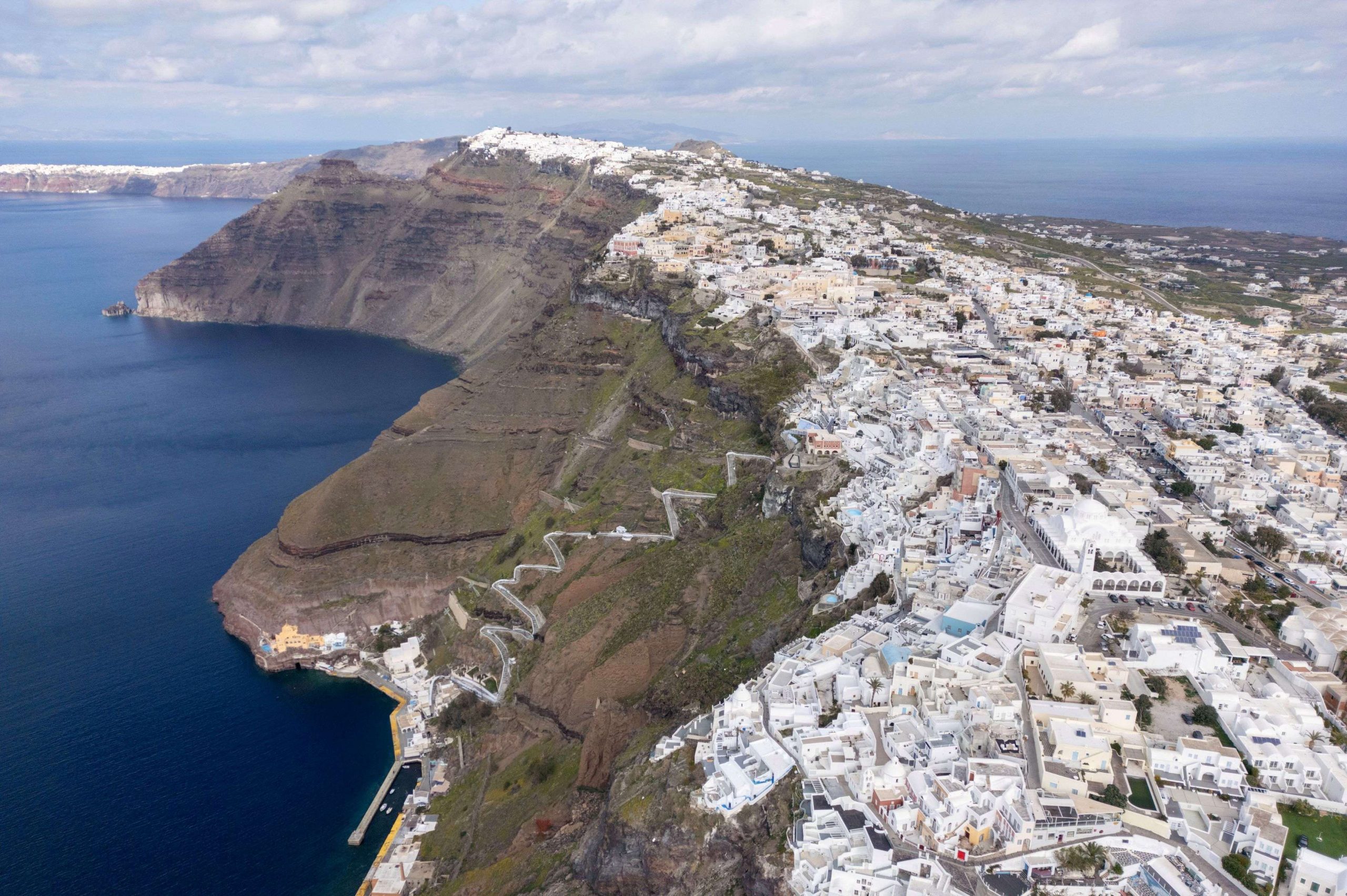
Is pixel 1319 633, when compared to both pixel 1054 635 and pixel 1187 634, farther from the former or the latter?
pixel 1054 635

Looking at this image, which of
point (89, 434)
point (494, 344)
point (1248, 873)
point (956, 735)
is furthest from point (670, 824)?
point (494, 344)

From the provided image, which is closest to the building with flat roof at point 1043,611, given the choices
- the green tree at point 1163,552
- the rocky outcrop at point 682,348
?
the green tree at point 1163,552

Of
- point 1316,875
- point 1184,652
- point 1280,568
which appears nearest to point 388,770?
point 1184,652

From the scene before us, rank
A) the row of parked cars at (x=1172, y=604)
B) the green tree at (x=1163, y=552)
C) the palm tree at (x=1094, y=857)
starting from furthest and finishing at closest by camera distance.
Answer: the green tree at (x=1163, y=552) < the row of parked cars at (x=1172, y=604) < the palm tree at (x=1094, y=857)

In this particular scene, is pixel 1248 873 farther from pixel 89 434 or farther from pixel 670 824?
pixel 89 434

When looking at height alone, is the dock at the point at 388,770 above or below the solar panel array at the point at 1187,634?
below

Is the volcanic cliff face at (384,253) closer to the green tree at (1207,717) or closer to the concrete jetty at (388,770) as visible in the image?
the concrete jetty at (388,770)

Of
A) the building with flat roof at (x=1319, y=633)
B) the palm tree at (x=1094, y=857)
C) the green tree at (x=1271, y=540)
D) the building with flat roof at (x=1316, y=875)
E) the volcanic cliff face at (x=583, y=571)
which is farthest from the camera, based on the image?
the green tree at (x=1271, y=540)

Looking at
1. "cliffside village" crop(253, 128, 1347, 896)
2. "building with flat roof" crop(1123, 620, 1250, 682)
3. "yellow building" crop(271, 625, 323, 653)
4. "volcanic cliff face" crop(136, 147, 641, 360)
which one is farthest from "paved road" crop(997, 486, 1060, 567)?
"volcanic cliff face" crop(136, 147, 641, 360)
